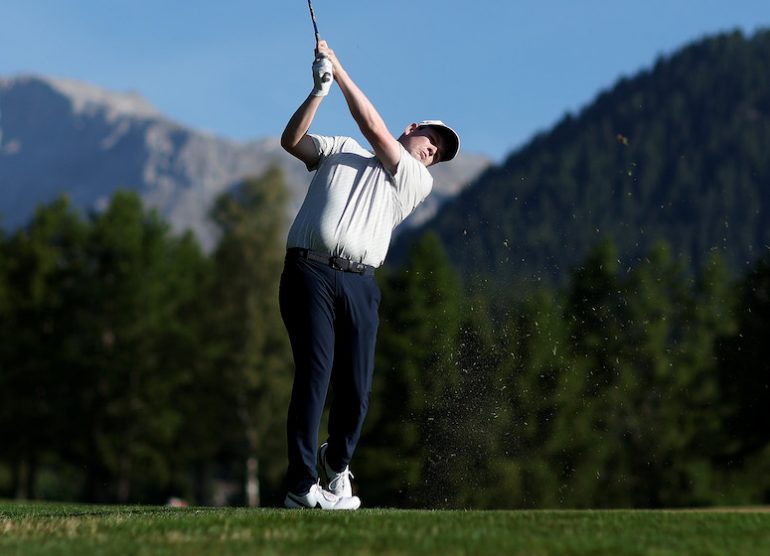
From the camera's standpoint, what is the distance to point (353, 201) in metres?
7.49

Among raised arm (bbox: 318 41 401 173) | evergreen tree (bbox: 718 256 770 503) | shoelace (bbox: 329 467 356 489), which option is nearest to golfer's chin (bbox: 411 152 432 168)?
raised arm (bbox: 318 41 401 173)

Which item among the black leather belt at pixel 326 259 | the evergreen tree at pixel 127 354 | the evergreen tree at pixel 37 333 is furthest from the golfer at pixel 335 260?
the evergreen tree at pixel 37 333

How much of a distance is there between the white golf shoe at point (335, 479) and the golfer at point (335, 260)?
5 cm

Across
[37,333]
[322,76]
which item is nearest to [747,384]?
[37,333]

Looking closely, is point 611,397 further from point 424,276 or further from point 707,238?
point 707,238

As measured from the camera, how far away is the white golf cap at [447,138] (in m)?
8.11

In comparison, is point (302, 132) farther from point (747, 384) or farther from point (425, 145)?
point (747, 384)

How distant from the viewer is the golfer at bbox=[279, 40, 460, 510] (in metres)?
7.39

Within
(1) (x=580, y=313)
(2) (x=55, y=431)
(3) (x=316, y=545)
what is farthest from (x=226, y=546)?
(2) (x=55, y=431)

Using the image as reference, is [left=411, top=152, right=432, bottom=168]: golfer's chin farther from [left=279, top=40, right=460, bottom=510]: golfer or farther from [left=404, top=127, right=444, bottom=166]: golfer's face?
[left=279, top=40, right=460, bottom=510]: golfer

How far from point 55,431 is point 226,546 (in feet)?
142

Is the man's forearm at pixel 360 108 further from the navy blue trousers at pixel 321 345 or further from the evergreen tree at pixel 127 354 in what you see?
the evergreen tree at pixel 127 354

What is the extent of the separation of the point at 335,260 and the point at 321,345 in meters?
0.59

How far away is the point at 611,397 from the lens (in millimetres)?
43312
